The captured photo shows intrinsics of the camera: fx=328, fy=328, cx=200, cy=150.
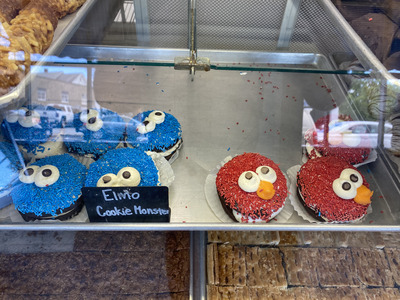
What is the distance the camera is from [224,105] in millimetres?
1969

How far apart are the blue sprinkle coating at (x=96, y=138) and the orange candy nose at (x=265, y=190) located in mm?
765

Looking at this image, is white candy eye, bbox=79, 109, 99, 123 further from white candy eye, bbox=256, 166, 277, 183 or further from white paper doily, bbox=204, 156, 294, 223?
white candy eye, bbox=256, 166, 277, 183

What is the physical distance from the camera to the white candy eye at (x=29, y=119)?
1655 millimetres

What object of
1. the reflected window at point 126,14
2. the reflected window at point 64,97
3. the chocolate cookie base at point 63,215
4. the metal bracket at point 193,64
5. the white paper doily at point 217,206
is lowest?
the white paper doily at point 217,206

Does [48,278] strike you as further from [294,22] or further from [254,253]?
[294,22]

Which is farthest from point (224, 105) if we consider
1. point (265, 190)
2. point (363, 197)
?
point (363, 197)

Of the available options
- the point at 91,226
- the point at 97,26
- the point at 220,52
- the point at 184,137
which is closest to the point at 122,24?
the point at 97,26

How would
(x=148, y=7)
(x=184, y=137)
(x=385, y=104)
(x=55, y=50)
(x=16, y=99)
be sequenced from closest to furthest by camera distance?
(x=16, y=99) → (x=55, y=50) → (x=385, y=104) → (x=184, y=137) → (x=148, y=7)

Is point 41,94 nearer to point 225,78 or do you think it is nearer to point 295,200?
point 225,78

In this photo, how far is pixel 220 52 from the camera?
1.77m

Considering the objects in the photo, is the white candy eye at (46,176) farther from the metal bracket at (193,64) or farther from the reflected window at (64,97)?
the metal bracket at (193,64)

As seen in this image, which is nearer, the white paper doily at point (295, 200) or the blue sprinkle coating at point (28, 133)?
the white paper doily at point (295, 200)

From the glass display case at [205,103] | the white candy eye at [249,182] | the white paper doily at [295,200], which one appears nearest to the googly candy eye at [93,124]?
the glass display case at [205,103]

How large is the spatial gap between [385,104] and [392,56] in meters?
0.25
